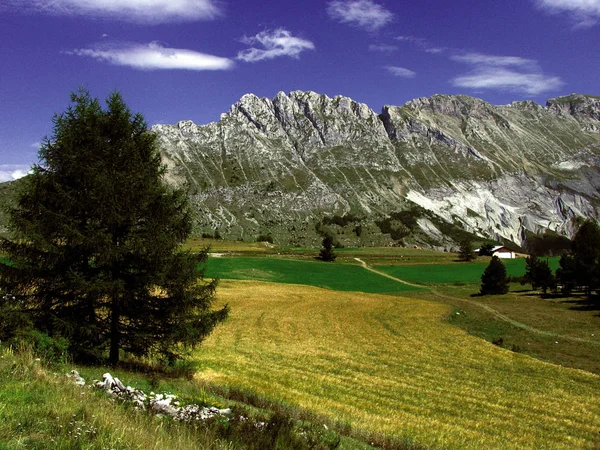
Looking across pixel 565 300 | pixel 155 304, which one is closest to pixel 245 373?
pixel 155 304

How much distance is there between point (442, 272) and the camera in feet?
327

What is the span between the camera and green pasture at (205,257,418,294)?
8075 centimetres

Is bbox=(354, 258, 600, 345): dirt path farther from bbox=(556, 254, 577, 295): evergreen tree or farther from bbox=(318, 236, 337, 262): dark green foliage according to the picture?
bbox=(318, 236, 337, 262): dark green foliage

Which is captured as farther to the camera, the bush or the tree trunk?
the tree trunk

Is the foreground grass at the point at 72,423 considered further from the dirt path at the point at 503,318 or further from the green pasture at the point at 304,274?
the green pasture at the point at 304,274

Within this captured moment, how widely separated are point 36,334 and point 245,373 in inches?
365

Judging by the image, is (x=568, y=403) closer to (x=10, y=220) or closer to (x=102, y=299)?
(x=102, y=299)

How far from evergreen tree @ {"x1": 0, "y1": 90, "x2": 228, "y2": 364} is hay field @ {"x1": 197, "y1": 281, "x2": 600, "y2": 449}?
351 cm

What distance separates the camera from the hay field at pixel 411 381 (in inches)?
535

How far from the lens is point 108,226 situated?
1596 centimetres

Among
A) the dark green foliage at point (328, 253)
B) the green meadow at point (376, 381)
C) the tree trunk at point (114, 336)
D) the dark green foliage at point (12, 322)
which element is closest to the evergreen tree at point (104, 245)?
the tree trunk at point (114, 336)

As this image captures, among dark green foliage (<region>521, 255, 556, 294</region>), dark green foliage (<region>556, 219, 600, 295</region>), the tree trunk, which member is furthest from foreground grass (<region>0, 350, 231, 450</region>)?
dark green foliage (<region>521, 255, 556, 294</region>)

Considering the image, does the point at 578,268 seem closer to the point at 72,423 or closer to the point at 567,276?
the point at 567,276

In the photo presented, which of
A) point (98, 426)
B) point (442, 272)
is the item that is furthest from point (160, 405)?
point (442, 272)
